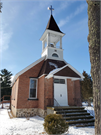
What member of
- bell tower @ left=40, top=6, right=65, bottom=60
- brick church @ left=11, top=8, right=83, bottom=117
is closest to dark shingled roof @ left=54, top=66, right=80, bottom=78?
brick church @ left=11, top=8, right=83, bottom=117

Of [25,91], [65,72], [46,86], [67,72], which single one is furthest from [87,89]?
[25,91]

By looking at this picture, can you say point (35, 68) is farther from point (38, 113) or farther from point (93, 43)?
point (93, 43)

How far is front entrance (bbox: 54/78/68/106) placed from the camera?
10208 mm

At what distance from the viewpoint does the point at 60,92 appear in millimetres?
10438

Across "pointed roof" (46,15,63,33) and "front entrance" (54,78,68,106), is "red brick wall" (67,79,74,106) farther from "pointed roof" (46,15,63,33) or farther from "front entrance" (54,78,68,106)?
"pointed roof" (46,15,63,33)

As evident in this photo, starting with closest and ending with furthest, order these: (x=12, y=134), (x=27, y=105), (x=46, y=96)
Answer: (x=12, y=134), (x=46, y=96), (x=27, y=105)

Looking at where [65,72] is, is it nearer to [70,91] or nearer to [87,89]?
[70,91]

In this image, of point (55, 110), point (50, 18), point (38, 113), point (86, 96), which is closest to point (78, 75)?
point (55, 110)

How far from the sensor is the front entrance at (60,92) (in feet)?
33.5

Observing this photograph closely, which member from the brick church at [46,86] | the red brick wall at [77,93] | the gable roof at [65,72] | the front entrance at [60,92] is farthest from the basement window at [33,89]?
the red brick wall at [77,93]

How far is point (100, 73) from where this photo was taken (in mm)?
2877

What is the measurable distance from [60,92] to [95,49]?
7.89 m

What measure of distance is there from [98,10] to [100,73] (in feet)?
6.29

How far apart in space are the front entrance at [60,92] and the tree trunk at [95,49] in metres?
7.46
